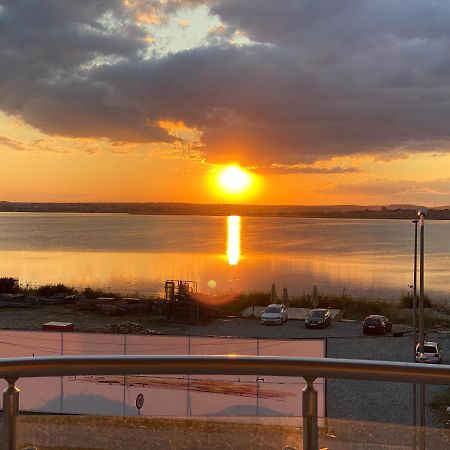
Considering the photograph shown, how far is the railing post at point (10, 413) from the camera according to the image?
5.01ft

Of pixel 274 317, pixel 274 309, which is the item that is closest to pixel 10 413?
pixel 274 317

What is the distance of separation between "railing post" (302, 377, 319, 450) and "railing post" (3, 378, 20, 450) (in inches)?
29.0

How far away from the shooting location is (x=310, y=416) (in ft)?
5.18

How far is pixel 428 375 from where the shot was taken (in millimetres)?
1462

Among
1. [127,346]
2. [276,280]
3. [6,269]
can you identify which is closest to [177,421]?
[127,346]

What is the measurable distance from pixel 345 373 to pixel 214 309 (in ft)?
87.9

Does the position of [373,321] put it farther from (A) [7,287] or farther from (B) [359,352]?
(A) [7,287]

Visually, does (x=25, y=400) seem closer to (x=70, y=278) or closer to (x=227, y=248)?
(x=70, y=278)

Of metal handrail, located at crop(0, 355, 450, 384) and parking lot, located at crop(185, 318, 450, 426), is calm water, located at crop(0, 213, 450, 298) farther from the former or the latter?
metal handrail, located at crop(0, 355, 450, 384)

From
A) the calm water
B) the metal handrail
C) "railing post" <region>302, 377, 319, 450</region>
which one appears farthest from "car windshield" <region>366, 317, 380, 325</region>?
A: the metal handrail

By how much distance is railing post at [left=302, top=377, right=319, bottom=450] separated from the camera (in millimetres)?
1540

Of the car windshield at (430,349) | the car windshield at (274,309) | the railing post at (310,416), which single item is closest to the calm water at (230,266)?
the car windshield at (274,309)

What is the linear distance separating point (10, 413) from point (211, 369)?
20.7 inches

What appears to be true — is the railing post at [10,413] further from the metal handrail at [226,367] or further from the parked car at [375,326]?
the parked car at [375,326]
